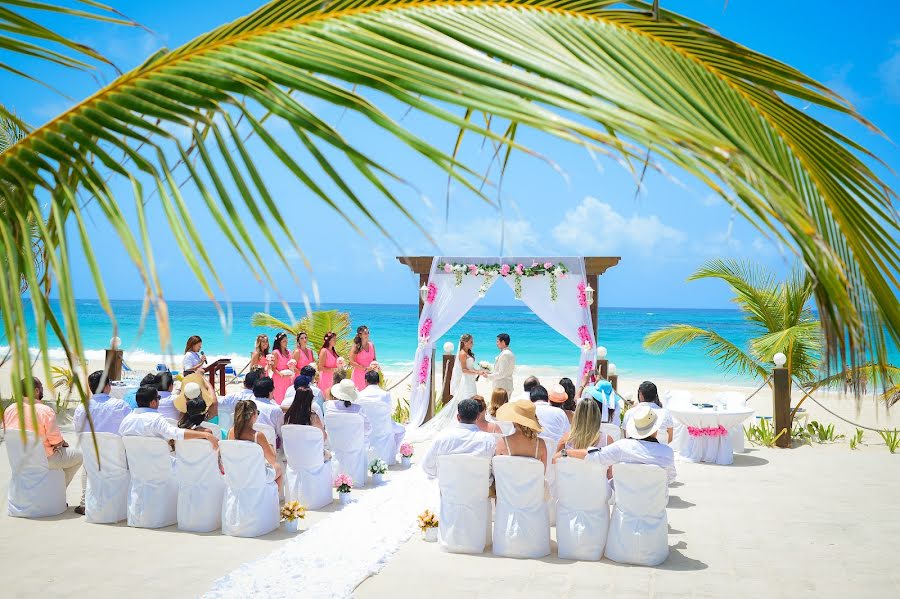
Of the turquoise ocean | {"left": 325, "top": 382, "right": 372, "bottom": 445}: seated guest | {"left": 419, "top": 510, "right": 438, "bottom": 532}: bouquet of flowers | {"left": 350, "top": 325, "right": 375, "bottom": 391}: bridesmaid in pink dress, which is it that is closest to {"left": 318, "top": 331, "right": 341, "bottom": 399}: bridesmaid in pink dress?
{"left": 350, "top": 325, "right": 375, "bottom": 391}: bridesmaid in pink dress

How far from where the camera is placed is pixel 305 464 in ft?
23.2

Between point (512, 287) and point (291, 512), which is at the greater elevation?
point (512, 287)

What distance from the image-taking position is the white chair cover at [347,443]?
798 centimetres

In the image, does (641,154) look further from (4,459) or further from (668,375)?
(668,375)

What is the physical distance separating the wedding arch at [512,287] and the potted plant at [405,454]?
2.64 m

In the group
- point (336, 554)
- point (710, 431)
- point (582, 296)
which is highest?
point (582, 296)

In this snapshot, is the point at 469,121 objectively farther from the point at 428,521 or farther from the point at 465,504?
the point at 428,521

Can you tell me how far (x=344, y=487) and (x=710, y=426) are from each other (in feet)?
15.8

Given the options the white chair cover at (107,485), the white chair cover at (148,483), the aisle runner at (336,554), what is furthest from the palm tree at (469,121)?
the white chair cover at (107,485)

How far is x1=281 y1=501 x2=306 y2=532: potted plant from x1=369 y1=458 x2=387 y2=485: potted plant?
72.3 inches

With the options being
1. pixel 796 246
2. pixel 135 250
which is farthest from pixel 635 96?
pixel 135 250

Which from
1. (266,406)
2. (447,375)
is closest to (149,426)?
(266,406)

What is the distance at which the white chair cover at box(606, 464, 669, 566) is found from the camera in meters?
5.53

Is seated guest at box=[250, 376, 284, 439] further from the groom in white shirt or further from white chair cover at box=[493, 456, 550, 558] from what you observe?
the groom in white shirt
